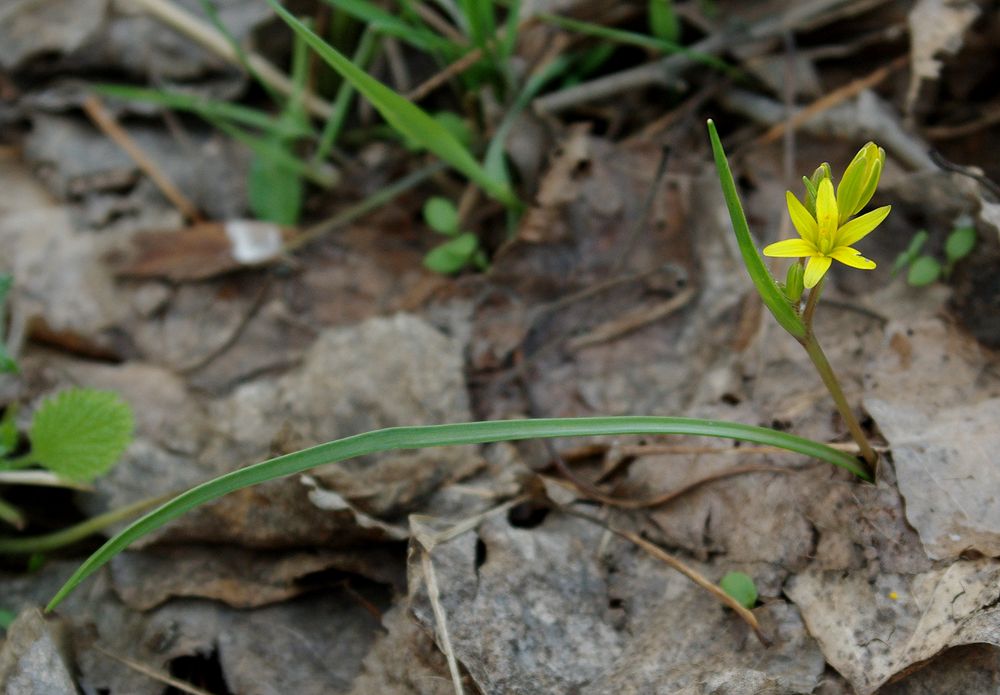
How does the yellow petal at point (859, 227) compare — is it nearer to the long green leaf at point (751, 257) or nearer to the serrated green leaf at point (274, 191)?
the long green leaf at point (751, 257)

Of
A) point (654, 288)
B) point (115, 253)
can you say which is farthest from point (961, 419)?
point (115, 253)

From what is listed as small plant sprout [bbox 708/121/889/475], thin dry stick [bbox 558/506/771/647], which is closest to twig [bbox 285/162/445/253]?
thin dry stick [bbox 558/506/771/647]

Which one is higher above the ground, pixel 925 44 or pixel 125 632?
pixel 925 44

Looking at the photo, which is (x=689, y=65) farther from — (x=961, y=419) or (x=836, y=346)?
(x=961, y=419)

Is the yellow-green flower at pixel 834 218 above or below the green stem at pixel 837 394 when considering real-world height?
above

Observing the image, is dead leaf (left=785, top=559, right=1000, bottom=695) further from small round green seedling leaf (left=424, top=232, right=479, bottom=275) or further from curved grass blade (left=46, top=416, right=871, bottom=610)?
small round green seedling leaf (left=424, top=232, right=479, bottom=275)

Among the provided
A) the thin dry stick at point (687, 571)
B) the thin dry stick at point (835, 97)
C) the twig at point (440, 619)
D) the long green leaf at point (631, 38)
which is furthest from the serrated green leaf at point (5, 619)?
the thin dry stick at point (835, 97)
